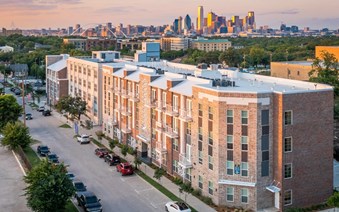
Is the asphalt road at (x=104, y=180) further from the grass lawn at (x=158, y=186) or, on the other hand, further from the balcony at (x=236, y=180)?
the balcony at (x=236, y=180)

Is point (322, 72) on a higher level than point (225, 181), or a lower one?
higher

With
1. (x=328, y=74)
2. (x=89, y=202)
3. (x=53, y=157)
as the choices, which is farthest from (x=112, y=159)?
(x=328, y=74)

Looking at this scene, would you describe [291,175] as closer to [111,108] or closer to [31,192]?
[31,192]

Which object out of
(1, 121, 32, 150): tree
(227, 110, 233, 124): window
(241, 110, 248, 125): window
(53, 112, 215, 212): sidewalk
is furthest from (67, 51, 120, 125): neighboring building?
(241, 110, 248, 125): window

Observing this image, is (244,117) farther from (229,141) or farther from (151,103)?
(151,103)

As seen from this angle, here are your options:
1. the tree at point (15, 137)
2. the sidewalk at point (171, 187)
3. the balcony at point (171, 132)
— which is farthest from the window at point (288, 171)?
the tree at point (15, 137)

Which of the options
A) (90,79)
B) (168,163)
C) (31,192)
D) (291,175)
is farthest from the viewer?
(90,79)

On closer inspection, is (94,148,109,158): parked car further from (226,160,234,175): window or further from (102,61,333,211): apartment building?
(226,160,234,175): window

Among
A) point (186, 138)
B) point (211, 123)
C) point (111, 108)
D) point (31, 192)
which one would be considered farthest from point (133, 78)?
point (31, 192)
